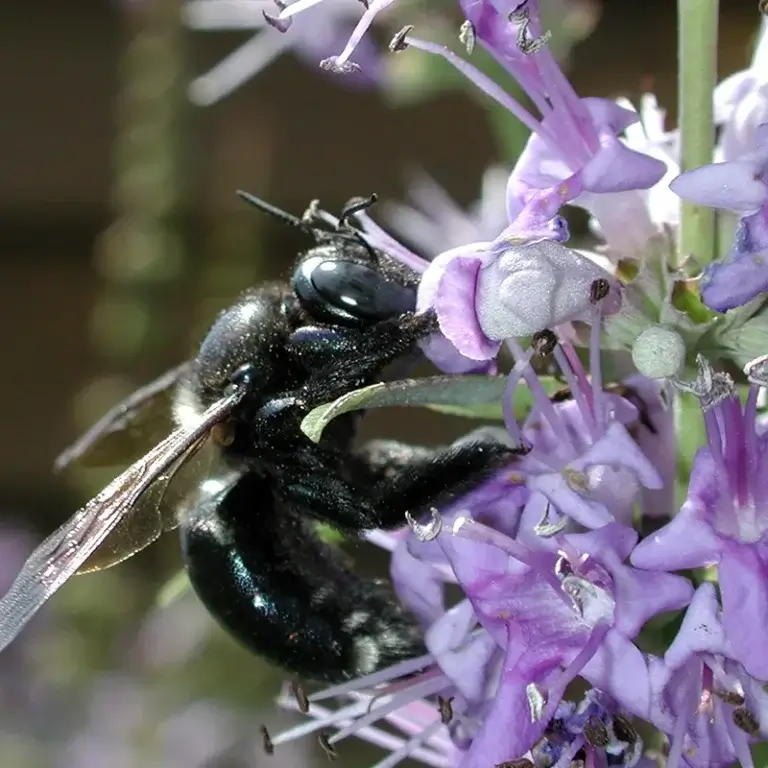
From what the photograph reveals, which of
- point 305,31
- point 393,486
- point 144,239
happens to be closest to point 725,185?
point 393,486

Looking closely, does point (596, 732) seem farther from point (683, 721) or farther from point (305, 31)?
point (305, 31)

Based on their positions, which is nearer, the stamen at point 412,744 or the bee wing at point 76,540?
the bee wing at point 76,540

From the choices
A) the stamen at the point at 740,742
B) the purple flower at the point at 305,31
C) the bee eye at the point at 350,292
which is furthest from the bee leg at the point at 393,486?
the purple flower at the point at 305,31

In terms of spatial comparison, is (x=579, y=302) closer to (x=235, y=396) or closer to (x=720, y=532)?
(x=720, y=532)

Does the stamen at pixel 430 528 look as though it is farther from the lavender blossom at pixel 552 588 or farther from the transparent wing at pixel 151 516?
the transparent wing at pixel 151 516

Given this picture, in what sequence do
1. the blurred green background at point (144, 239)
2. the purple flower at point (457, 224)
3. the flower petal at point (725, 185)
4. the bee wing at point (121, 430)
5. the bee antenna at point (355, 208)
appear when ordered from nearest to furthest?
1. the flower petal at point (725, 185)
2. the bee antenna at point (355, 208)
3. the bee wing at point (121, 430)
4. the purple flower at point (457, 224)
5. the blurred green background at point (144, 239)

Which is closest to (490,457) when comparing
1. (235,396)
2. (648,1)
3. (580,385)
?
(580,385)
